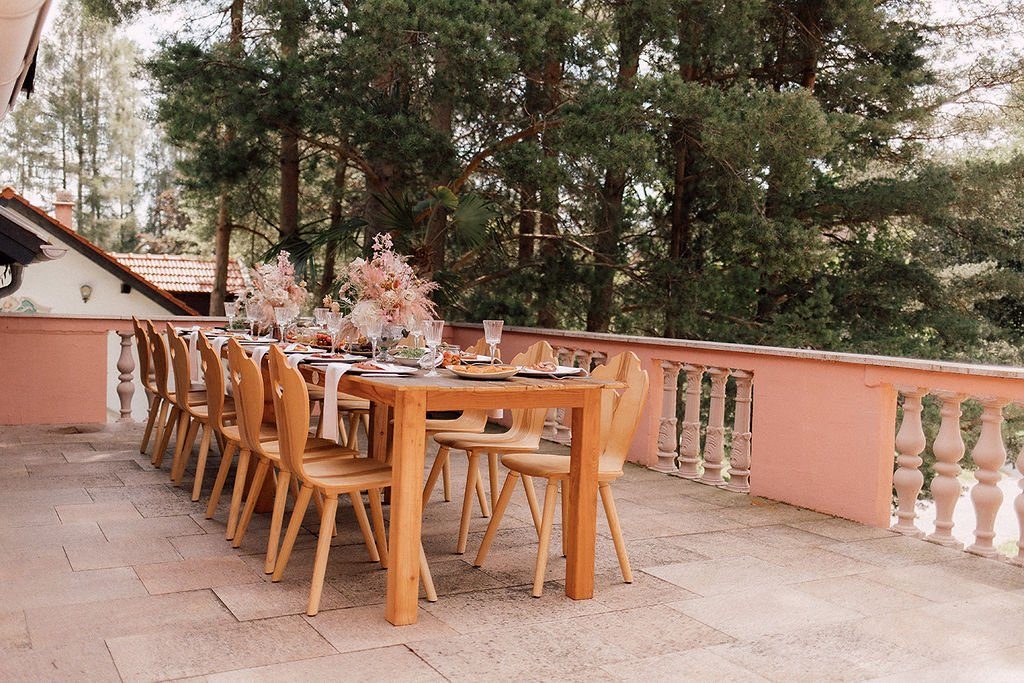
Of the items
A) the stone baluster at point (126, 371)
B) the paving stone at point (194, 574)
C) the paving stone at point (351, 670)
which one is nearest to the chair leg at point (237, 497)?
the paving stone at point (194, 574)

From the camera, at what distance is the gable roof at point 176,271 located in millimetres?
19781

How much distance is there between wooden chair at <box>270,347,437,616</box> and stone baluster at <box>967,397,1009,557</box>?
101 inches

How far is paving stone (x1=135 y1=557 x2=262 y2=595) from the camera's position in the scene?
11.4 feet

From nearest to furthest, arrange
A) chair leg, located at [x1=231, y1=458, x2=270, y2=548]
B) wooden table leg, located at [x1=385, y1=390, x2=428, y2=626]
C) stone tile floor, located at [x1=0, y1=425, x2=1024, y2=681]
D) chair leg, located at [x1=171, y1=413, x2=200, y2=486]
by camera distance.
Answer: stone tile floor, located at [x1=0, y1=425, x2=1024, y2=681] → wooden table leg, located at [x1=385, y1=390, x2=428, y2=626] → chair leg, located at [x1=231, y1=458, x2=270, y2=548] → chair leg, located at [x1=171, y1=413, x2=200, y2=486]

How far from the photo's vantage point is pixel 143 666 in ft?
8.91

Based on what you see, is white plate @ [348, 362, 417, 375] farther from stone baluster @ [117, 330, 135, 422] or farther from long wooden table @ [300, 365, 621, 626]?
stone baluster @ [117, 330, 135, 422]

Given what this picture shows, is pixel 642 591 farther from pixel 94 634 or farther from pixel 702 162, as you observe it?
pixel 702 162

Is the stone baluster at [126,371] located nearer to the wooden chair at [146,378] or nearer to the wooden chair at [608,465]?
the wooden chair at [146,378]

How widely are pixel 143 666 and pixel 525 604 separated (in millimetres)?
1324

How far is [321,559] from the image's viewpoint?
329cm

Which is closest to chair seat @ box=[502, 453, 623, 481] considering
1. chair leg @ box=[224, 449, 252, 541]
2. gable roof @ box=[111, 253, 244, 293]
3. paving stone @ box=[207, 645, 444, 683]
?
paving stone @ box=[207, 645, 444, 683]

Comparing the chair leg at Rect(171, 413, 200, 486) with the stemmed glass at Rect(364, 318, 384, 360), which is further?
the chair leg at Rect(171, 413, 200, 486)

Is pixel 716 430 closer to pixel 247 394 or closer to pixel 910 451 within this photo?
pixel 910 451

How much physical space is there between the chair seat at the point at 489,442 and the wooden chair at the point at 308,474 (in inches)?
24.4
